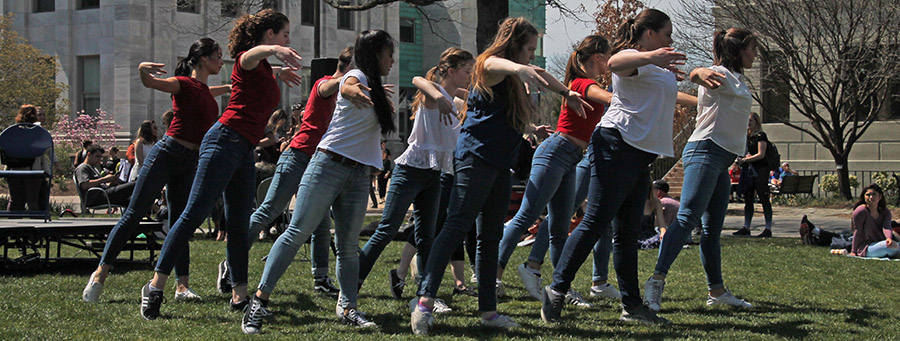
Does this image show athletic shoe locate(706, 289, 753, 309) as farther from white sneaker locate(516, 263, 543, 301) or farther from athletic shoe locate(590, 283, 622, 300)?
white sneaker locate(516, 263, 543, 301)

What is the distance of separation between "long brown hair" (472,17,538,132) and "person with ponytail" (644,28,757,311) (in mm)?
1495

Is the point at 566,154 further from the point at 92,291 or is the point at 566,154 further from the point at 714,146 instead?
the point at 92,291

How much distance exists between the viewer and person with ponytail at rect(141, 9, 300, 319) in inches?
227

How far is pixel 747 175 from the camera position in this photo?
47.0ft

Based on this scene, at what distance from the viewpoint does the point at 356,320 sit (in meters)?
5.64

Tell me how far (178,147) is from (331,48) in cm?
3912

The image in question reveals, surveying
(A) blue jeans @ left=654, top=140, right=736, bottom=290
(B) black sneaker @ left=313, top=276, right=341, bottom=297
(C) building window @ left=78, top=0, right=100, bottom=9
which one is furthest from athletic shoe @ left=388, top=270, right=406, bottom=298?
(C) building window @ left=78, top=0, right=100, bottom=9

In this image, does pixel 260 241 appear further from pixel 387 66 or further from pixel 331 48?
pixel 331 48

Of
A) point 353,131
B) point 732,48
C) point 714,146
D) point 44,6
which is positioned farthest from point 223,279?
point 44,6

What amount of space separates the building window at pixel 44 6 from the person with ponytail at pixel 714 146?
39.7 metres

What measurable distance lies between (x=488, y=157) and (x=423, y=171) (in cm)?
111

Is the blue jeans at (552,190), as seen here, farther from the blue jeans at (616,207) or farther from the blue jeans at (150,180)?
the blue jeans at (150,180)

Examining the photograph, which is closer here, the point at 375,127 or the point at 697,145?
the point at 375,127

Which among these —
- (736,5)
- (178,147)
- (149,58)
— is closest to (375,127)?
(178,147)
